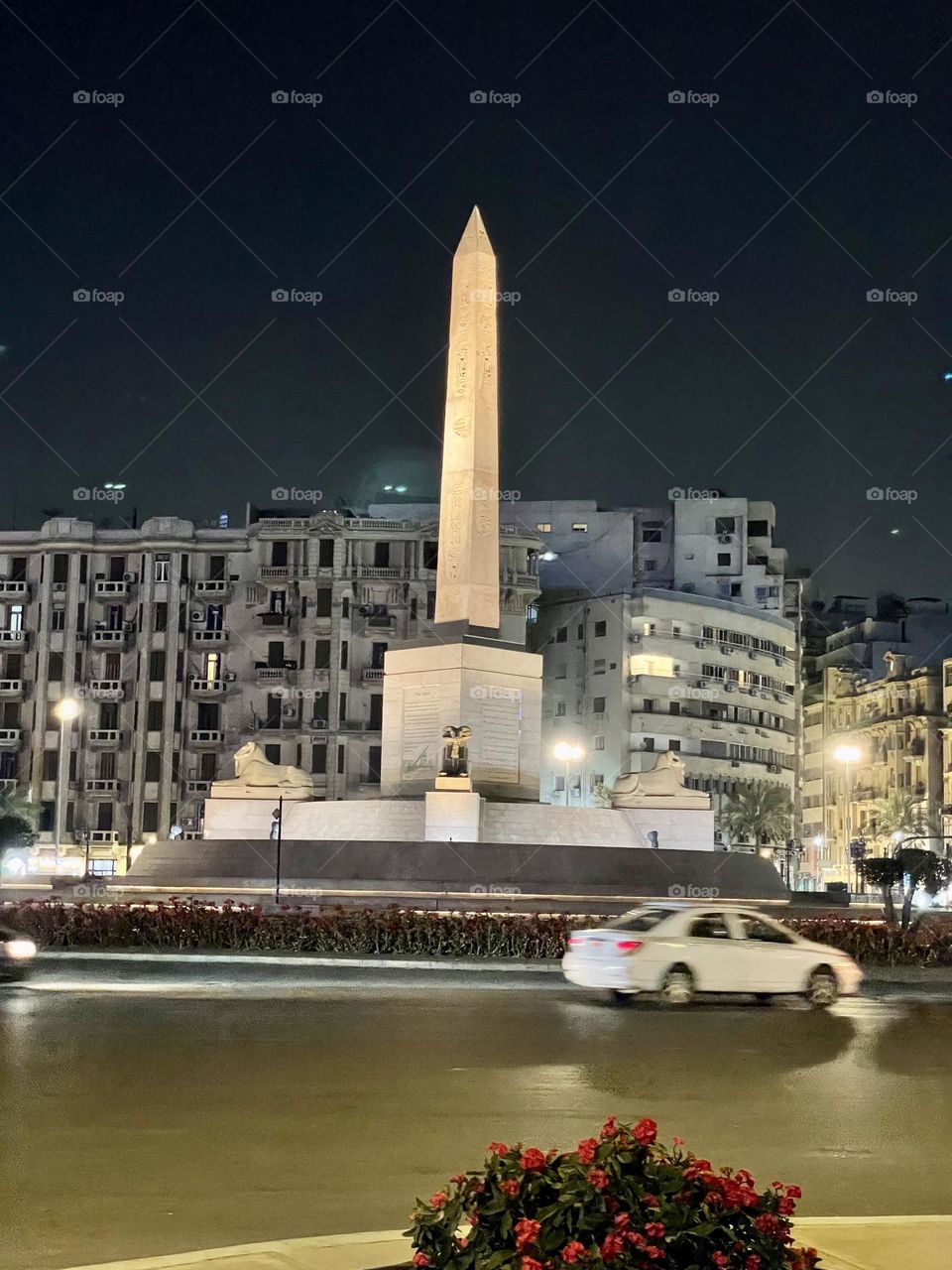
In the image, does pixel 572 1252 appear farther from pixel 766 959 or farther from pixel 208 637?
pixel 208 637

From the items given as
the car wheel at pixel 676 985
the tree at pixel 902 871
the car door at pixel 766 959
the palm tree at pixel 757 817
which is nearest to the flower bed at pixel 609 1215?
the car wheel at pixel 676 985

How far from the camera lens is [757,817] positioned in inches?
3472

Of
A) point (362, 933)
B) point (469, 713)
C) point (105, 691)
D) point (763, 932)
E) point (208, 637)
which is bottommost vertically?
point (362, 933)

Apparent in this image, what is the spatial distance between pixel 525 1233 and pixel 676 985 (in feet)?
50.7

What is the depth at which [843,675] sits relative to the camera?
105 meters

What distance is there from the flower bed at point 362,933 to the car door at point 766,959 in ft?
20.1

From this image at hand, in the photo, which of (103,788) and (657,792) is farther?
(103,788)

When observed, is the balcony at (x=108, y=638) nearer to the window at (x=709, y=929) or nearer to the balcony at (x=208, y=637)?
the balcony at (x=208, y=637)

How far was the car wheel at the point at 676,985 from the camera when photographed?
19.1 metres

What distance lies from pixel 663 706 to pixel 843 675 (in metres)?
20.7

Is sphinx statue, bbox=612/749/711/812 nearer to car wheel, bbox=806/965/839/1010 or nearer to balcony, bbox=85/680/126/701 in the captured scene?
car wheel, bbox=806/965/839/1010

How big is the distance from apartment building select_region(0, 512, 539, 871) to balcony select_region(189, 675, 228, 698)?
7cm

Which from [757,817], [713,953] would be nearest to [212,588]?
[757,817]

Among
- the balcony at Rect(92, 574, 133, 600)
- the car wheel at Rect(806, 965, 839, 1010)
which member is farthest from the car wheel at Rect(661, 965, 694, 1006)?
the balcony at Rect(92, 574, 133, 600)
